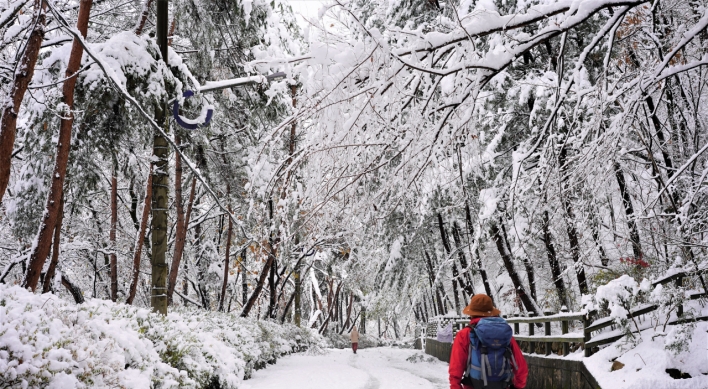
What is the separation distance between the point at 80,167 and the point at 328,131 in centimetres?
579

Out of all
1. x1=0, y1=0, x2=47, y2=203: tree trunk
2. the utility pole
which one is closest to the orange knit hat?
x1=0, y1=0, x2=47, y2=203: tree trunk

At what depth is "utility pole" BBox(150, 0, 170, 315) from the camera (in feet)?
26.7

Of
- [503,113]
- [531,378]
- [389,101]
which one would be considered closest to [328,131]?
[389,101]

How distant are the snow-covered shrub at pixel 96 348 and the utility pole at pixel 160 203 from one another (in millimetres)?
862

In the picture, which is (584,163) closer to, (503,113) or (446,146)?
(446,146)

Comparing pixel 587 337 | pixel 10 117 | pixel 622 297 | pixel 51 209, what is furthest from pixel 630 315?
pixel 10 117

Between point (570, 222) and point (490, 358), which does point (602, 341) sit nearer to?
point (570, 222)

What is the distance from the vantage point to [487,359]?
398 cm

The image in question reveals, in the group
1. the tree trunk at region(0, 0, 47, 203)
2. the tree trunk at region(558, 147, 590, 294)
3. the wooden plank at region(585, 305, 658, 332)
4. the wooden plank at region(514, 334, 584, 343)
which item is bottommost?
the wooden plank at region(514, 334, 584, 343)

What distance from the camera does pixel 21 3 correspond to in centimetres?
437

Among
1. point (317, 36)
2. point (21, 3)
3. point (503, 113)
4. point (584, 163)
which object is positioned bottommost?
point (584, 163)

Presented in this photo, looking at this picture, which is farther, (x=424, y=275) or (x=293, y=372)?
(x=424, y=275)

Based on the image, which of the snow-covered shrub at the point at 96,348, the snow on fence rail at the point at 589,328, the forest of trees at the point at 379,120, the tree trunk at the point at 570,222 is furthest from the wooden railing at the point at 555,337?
the snow-covered shrub at the point at 96,348

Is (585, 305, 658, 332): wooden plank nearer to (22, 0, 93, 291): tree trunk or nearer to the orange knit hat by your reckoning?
the orange knit hat
